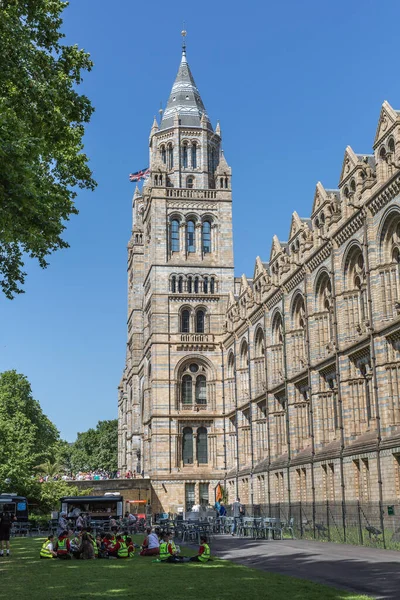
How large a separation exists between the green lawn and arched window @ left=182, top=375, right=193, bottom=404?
44287mm

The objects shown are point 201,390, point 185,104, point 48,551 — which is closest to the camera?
→ point 48,551

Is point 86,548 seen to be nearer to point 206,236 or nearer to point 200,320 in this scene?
point 200,320

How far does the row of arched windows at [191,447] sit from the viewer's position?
70.3 m

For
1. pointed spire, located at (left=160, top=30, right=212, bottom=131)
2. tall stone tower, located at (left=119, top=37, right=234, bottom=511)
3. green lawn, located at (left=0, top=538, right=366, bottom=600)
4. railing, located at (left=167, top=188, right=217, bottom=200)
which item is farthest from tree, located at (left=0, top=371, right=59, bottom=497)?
green lawn, located at (left=0, top=538, right=366, bottom=600)

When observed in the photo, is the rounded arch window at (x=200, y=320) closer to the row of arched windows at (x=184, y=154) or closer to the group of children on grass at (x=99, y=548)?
the row of arched windows at (x=184, y=154)

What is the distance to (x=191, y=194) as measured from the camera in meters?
74.3

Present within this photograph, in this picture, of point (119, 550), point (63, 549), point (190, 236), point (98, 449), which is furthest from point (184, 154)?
point (98, 449)

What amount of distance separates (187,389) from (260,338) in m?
12.7

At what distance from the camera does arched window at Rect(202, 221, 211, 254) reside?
74.1 metres

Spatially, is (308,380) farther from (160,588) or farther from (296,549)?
(160,588)

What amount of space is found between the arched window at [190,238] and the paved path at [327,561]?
39228 mm

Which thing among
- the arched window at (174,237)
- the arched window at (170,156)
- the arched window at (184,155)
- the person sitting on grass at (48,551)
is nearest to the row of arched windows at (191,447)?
the arched window at (174,237)

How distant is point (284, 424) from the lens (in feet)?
179

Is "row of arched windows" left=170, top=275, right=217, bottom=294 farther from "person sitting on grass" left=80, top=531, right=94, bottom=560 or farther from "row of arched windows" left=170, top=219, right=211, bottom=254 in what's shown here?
"person sitting on grass" left=80, top=531, right=94, bottom=560
